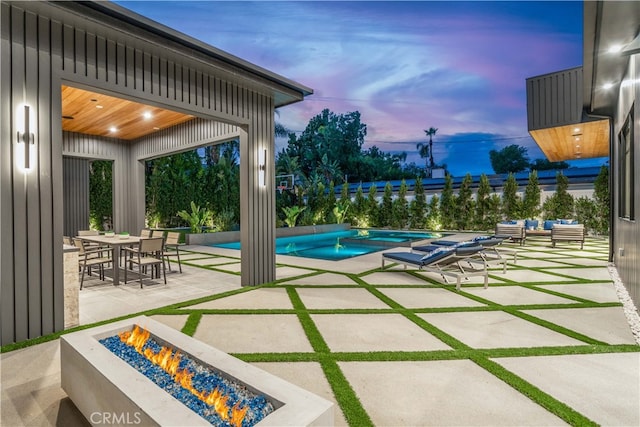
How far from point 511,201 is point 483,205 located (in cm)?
117

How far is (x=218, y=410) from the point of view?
1.58 m

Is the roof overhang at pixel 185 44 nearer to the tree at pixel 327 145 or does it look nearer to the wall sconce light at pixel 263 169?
the wall sconce light at pixel 263 169

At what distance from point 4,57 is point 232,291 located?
3.86 m

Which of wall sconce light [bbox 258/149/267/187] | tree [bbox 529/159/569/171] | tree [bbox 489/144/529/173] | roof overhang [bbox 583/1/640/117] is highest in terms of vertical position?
tree [bbox 489/144/529/173]

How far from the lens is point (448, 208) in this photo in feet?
54.2

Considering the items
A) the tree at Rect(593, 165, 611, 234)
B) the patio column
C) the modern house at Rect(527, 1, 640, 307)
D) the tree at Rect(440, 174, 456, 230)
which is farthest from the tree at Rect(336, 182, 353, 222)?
the patio column

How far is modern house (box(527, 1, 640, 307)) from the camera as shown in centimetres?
377

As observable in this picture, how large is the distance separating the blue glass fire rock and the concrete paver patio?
0.54 meters

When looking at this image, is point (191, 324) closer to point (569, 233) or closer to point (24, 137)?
point (24, 137)

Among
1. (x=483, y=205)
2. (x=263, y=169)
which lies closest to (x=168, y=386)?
(x=263, y=169)

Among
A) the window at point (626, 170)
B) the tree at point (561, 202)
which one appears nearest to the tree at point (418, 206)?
the tree at point (561, 202)

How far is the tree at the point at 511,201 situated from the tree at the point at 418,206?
3710 millimetres

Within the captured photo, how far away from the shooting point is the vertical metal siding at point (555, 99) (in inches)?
320

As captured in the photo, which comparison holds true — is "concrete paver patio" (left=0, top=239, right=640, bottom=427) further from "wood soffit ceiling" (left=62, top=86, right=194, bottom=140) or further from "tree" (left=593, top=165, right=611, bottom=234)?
"tree" (left=593, top=165, right=611, bottom=234)
